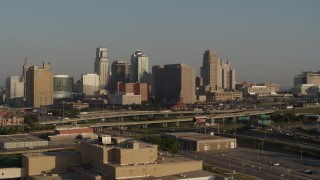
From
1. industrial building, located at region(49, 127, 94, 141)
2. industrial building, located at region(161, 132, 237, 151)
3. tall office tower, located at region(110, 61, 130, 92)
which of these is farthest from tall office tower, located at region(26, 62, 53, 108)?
industrial building, located at region(161, 132, 237, 151)

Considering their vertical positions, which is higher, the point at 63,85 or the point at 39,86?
the point at 63,85

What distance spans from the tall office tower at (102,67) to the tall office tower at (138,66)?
10.4 metres

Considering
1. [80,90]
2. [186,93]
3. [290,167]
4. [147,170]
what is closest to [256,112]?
[186,93]

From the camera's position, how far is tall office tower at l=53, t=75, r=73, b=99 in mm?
160225

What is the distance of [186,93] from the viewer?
125875mm

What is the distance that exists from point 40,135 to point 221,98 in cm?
8954

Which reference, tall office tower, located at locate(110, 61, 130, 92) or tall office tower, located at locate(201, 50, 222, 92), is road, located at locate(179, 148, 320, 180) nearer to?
tall office tower, located at locate(201, 50, 222, 92)

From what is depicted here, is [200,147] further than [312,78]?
No

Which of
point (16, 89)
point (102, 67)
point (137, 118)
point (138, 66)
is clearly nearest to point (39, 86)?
point (137, 118)

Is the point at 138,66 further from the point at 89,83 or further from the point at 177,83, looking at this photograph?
the point at 177,83

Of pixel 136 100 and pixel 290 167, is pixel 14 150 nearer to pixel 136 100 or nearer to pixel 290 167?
→ pixel 290 167

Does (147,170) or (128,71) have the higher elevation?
(128,71)

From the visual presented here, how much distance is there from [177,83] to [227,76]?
239 feet

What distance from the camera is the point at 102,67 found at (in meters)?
180
